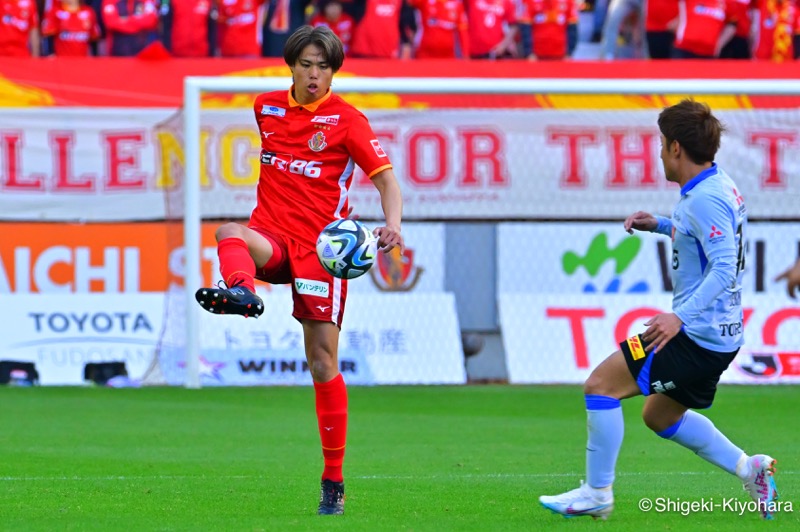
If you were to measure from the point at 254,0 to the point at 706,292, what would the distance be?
10952 mm

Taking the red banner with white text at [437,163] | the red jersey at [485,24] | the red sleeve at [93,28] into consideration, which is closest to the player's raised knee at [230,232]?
the red banner with white text at [437,163]

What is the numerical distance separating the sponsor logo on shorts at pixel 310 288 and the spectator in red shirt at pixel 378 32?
30.9 feet

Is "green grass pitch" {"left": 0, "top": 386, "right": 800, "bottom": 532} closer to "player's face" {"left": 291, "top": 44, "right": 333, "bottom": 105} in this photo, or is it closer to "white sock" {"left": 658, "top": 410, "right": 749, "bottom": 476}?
"white sock" {"left": 658, "top": 410, "right": 749, "bottom": 476}

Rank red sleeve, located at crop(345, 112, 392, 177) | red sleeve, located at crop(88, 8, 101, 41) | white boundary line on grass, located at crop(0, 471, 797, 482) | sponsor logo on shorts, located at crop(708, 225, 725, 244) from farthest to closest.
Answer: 1. red sleeve, located at crop(88, 8, 101, 41)
2. white boundary line on grass, located at crop(0, 471, 797, 482)
3. red sleeve, located at crop(345, 112, 392, 177)
4. sponsor logo on shorts, located at crop(708, 225, 725, 244)

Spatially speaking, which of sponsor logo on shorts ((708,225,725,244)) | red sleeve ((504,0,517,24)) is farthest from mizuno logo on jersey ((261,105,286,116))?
red sleeve ((504,0,517,24))

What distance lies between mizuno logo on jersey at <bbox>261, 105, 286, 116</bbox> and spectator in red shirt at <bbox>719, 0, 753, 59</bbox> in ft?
34.4

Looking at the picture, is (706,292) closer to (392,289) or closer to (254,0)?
→ (392,289)

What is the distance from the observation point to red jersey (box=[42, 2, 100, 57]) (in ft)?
50.4

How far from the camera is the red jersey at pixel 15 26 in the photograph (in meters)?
14.9

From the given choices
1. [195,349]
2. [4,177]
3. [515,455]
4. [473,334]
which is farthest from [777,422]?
[4,177]

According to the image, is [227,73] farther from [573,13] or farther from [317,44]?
[317,44]

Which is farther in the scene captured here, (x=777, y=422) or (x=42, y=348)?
(x=42, y=348)

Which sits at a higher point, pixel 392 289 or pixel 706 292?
pixel 706 292

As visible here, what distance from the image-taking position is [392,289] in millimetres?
14172
